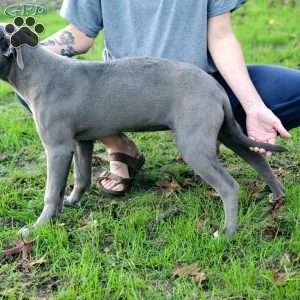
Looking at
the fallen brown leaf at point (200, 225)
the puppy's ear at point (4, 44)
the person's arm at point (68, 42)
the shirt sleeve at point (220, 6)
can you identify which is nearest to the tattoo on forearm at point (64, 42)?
the person's arm at point (68, 42)

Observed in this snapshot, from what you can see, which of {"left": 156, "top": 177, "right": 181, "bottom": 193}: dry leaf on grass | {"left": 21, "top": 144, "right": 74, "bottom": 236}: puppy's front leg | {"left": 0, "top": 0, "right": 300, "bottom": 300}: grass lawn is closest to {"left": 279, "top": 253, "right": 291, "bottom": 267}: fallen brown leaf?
{"left": 0, "top": 0, "right": 300, "bottom": 300}: grass lawn

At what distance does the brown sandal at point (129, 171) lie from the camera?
13.5ft

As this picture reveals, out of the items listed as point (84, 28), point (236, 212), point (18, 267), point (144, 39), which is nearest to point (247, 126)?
point (236, 212)

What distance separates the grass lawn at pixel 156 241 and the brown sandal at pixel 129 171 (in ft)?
0.19

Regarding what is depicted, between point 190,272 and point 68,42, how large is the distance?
163 cm

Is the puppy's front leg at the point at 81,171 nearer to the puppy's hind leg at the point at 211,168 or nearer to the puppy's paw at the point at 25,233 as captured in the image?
the puppy's paw at the point at 25,233

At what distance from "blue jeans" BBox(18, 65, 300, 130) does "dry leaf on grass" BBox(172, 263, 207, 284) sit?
1054 mm

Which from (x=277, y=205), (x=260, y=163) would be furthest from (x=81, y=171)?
(x=277, y=205)

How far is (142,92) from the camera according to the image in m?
3.34

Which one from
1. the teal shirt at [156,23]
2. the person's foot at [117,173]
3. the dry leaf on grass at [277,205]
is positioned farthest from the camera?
the person's foot at [117,173]

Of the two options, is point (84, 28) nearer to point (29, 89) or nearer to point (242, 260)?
point (29, 89)

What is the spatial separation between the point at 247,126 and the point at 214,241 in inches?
28.1

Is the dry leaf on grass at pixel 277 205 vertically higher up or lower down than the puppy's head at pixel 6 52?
lower down

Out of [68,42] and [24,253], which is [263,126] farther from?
[24,253]
